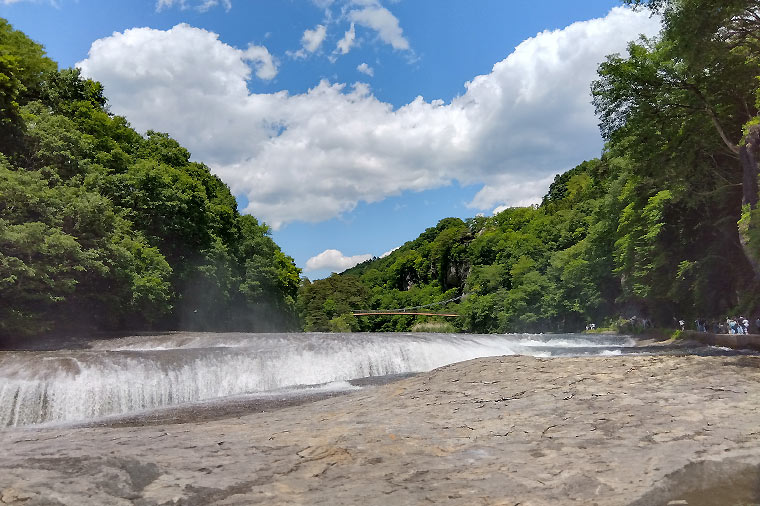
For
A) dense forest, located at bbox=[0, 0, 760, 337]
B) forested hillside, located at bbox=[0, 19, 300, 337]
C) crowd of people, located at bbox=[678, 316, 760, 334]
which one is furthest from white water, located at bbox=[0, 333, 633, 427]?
crowd of people, located at bbox=[678, 316, 760, 334]

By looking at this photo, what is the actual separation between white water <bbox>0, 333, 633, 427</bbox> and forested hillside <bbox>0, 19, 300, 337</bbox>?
143 inches

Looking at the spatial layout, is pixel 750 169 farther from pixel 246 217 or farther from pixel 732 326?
pixel 246 217

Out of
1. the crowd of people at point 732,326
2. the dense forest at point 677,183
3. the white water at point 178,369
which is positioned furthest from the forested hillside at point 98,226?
the crowd of people at point 732,326

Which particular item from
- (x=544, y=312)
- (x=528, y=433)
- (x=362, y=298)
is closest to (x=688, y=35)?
(x=528, y=433)

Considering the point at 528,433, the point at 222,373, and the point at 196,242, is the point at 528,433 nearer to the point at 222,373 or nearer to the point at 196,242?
the point at 222,373

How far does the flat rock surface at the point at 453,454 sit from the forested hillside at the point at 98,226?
47.6 feet

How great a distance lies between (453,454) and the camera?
208 inches

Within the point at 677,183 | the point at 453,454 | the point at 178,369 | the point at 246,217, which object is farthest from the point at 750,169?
the point at 246,217

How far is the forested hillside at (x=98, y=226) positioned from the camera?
18.4 meters

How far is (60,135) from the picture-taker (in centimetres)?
2395

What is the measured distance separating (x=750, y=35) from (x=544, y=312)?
49466mm

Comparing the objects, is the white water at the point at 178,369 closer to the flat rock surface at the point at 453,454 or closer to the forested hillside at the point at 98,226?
the forested hillside at the point at 98,226

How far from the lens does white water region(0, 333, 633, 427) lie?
40.1ft

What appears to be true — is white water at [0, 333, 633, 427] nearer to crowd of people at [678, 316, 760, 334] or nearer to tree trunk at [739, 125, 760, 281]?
crowd of people at [678, 316, 760, 334]
